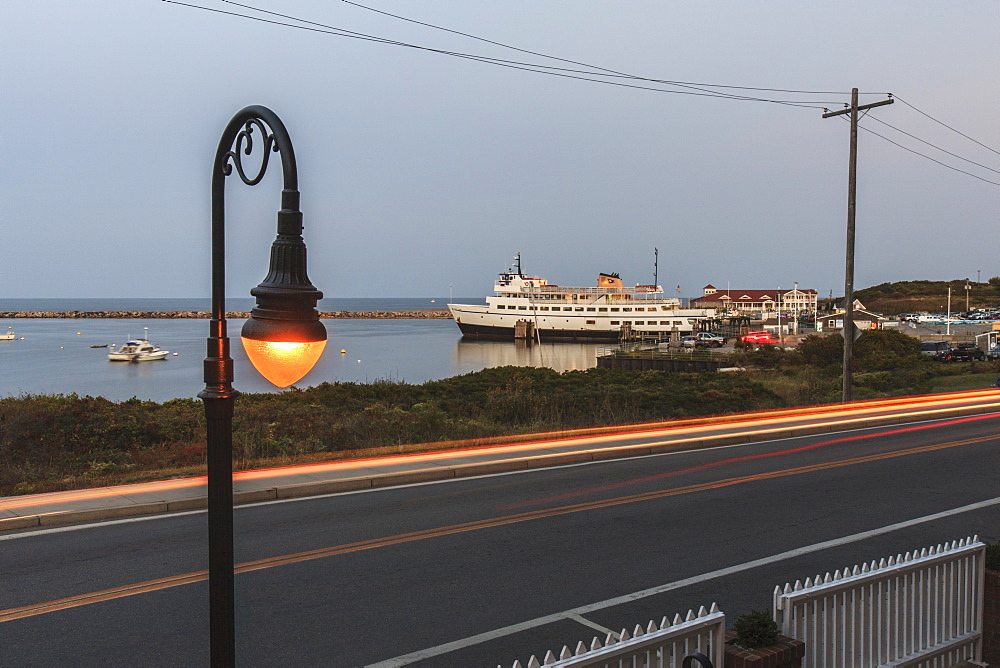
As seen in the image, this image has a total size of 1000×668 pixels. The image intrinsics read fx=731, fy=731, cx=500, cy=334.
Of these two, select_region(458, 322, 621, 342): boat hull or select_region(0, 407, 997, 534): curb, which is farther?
select_region(458, 322, 621, 342): boat hull

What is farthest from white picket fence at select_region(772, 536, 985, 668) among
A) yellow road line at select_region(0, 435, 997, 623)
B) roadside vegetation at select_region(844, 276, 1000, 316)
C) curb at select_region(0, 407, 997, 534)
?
roadside vegetation at select_region(844, 276, 1000, 316)

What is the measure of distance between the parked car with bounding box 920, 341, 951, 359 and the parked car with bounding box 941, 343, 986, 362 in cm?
42

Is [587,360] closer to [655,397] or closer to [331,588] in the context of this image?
[655,397]

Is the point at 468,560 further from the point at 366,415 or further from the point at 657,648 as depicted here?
the point at 366,415

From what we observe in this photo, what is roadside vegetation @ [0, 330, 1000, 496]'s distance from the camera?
15.0 m

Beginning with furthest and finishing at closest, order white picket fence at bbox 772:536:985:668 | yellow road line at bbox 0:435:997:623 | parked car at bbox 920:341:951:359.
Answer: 1. parked car at bbox 920:341:951:359
2. yellow road line at bbox 0:435:997:623
3. white picket fence at bbox 772:536:985:668

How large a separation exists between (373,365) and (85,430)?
5602cm

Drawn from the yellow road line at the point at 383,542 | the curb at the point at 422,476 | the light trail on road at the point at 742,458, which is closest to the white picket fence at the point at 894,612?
the yellow road line at the point at 383,542

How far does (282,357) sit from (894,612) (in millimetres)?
4707

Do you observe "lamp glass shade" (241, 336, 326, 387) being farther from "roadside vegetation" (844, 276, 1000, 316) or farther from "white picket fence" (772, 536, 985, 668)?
"roadside vegetation" (844, 276, 1000, 316)

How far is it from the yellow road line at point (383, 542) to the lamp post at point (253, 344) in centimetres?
442

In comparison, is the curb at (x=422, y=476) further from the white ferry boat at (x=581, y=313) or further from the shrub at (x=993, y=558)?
the white ferry boat at (x=581, y=313)

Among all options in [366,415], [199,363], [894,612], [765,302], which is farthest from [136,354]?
[765,302]

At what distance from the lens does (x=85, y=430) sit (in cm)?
1670
